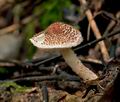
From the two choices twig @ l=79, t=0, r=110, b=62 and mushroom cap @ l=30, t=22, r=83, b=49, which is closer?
mushroom cap @ l=30, t=22, r=83, b=49

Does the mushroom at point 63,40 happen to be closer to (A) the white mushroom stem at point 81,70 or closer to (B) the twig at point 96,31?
(A) the white mushroom stem at point 81,70

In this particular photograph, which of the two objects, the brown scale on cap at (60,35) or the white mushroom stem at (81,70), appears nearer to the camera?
the brown scale on cap at (60,35)

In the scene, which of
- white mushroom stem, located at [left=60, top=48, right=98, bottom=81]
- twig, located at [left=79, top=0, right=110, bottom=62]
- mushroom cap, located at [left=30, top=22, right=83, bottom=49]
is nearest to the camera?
mushroom cap, located at [left=30, top=22, right=83, bottom=49]

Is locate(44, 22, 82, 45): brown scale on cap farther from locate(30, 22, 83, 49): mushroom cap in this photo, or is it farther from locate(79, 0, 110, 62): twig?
locate(79, 0, 110, 62): twig

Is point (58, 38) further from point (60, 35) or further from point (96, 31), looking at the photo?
point (96, 31)

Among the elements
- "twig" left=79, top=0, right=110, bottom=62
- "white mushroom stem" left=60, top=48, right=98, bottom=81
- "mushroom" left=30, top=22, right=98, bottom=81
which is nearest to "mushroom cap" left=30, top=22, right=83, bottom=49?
"mushroom" left=30, top=22, right=98, bottom=81

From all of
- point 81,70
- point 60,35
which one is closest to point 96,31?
point 81,70

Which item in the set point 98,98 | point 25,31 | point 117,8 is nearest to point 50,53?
point 117,8

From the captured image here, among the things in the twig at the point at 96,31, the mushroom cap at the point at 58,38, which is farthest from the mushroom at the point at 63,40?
the twig at the point at 96,31
